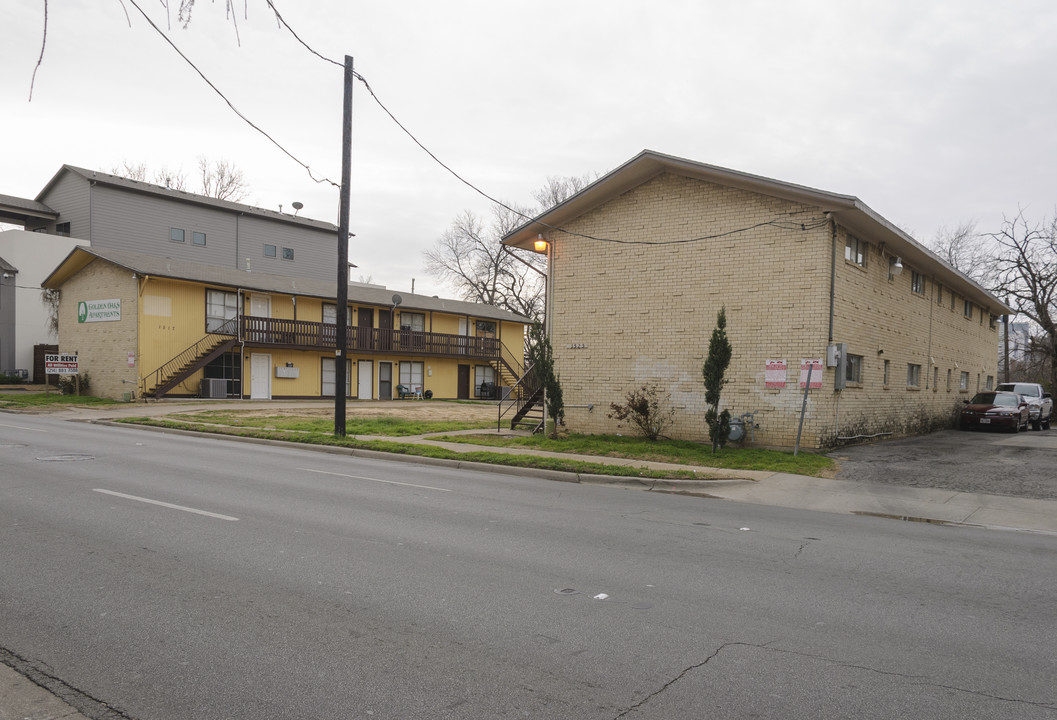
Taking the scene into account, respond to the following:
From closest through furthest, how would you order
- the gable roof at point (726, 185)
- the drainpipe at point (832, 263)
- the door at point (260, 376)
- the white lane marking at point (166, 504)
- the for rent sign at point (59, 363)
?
the white lane marking at point (166, 504) → the gable roof at point (726, 185) → the drainpipe at point (832, 263) → the for rent sign at point (59, 363) → the door at point (260, 376)

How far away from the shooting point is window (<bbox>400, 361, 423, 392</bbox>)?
4175 cm

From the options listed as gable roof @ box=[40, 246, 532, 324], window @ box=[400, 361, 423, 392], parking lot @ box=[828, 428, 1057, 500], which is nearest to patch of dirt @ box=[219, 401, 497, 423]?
gable roof @ box=[40, 246, 532, 324]

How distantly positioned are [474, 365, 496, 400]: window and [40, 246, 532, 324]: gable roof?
4032 millimetres

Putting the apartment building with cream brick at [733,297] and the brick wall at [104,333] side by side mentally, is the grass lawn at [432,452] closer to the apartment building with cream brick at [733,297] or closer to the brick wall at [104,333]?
the apartment building with cream brick at [733,297]

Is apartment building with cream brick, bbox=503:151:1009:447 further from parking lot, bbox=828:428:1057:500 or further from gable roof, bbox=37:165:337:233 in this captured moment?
gable roof, bbox=37:165:337:233

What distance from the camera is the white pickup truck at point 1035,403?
87.2 ft

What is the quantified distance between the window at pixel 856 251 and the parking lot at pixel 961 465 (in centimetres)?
451

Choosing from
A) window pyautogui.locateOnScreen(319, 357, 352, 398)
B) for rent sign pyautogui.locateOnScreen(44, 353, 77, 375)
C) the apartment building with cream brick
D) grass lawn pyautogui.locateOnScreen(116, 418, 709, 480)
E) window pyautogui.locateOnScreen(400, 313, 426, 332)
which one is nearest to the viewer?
grass lawn pyautogui.locateOnScreen(116, 418, 709, 480)

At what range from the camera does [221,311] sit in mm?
33875

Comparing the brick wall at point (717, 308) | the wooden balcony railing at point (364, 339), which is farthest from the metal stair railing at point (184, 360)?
the brick wall at point (717, 308)

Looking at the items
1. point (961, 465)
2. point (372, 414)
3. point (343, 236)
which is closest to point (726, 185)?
point (961, 465)

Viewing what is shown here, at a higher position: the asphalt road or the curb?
the asphalt road

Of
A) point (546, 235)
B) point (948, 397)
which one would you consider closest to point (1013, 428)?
point (948, 397)

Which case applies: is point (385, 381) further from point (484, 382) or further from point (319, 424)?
point (319, 424)
